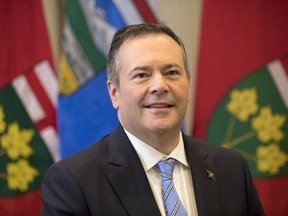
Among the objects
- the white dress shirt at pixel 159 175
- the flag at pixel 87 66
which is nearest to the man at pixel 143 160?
the white dress shirt at pixel 159 175

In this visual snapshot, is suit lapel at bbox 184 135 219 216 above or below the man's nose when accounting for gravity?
below

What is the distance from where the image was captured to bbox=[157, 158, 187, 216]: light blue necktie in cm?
136

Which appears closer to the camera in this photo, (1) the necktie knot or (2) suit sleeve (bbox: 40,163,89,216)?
(2) suit sleeve (bbox: 40,163,89,216)

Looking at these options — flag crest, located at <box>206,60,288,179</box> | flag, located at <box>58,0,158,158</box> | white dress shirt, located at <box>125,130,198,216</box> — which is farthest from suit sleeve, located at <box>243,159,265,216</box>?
flag, located at <box>58,0,158,158</box>

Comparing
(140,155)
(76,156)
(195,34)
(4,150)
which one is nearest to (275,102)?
(195,34)

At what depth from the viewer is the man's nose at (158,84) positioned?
136 centimetres

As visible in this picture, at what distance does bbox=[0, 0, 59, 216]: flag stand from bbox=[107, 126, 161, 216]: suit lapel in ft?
4.30

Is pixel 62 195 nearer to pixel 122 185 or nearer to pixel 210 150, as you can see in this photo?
pixel 122 185

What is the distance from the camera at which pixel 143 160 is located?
1.45 m

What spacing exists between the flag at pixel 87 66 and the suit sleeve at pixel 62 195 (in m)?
1.24

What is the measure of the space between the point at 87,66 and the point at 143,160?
1.37 m

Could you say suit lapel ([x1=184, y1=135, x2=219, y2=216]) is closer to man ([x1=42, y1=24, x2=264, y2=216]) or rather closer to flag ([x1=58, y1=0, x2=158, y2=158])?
man ([x1=42, y1=24, x2=264, y2=216])

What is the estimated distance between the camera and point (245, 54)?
2.65 metres

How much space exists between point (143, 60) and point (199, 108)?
55.0 inches
